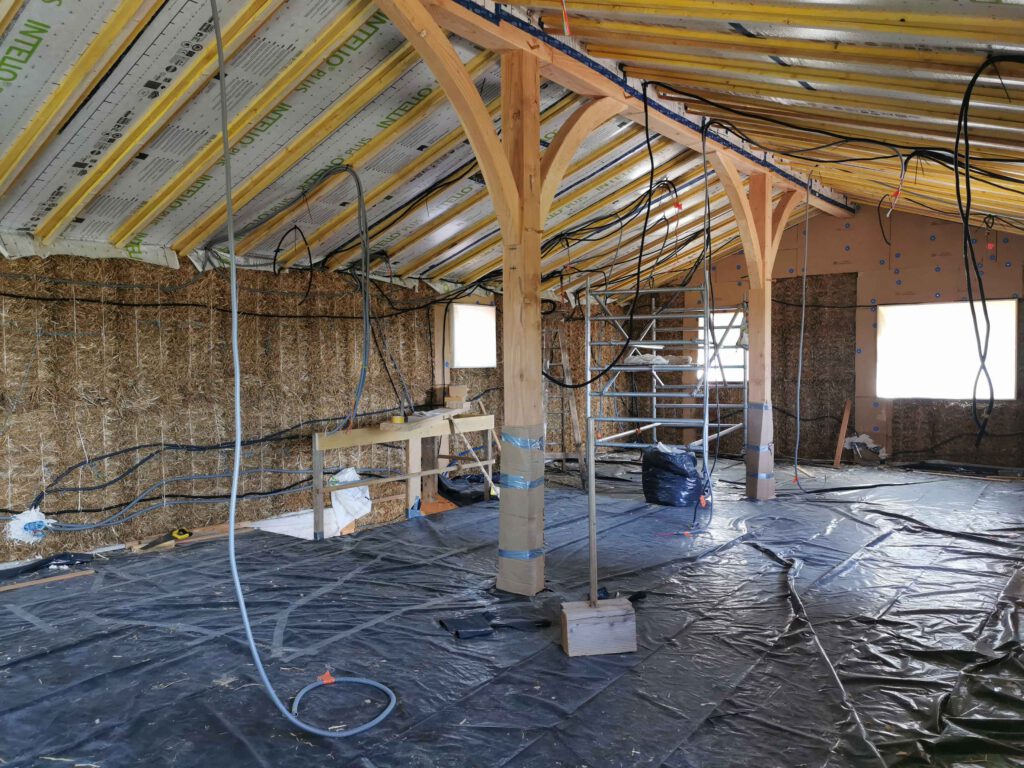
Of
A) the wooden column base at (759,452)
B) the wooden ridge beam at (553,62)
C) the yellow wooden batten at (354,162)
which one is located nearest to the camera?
the wooden ridge beam at (553,62)

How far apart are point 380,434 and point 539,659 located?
9.56ft

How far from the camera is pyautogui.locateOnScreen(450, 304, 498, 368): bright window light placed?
25.6 feet

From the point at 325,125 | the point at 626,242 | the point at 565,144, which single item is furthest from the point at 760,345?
the point at 325,125

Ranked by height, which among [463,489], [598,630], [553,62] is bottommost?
[463,489]

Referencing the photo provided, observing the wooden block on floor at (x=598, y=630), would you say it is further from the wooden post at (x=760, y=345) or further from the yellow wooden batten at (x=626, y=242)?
the yellow wooden batten at (x=626, y=242)

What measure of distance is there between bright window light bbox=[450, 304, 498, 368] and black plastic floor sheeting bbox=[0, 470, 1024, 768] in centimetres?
326

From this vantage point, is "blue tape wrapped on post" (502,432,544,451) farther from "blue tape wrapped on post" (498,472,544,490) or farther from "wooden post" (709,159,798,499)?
"wooden post" (709,159,798,499)

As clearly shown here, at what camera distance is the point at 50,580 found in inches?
161

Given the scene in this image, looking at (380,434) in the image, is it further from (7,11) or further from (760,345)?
(760,345)

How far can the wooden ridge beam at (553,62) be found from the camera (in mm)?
3330

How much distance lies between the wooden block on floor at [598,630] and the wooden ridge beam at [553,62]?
298cm

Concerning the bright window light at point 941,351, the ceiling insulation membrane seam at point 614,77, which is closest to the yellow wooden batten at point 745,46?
the ceiling insulation membrane seam at point 614,77

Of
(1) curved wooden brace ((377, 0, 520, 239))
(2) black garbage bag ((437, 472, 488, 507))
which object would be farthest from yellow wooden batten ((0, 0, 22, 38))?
(2) black garbage bag ((437, 472, 488, 507))

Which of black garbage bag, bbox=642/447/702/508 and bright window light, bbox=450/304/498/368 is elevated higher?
bright window light, bbox=450/304/498/368
